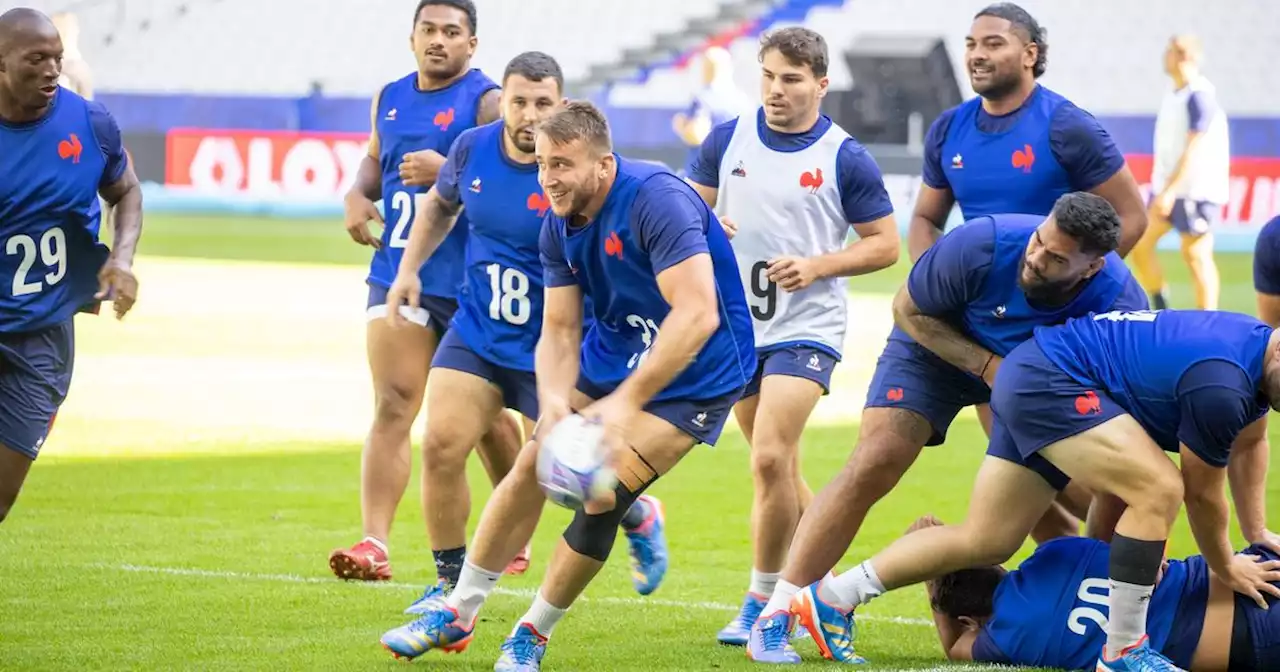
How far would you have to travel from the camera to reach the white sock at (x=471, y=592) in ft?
20.6

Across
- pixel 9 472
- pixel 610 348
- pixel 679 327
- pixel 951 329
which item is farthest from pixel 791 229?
pixel 9 472

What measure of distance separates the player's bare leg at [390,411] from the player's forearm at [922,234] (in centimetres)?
214

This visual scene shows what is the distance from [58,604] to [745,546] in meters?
3.22

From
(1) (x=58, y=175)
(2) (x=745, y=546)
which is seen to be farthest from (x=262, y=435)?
(1) (x=58, y=175)

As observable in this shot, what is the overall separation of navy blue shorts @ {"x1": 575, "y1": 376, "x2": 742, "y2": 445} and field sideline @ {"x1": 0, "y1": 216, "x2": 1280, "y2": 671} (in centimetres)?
82

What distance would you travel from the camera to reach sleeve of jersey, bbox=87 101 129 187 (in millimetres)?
7094

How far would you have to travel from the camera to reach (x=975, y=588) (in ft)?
21.3

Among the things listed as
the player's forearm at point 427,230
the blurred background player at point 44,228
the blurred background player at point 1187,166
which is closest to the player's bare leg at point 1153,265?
the blurred background player at point 1187,166

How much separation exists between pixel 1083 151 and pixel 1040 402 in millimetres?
1570

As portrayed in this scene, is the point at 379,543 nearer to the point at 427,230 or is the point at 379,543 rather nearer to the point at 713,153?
the point at 427,230

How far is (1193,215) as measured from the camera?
54.3ft

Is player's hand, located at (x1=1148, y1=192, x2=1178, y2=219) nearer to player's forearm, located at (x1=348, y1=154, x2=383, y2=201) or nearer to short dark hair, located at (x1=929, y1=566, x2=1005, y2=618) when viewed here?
player's forearm, located at (x1=348, y1=154, x2=383, y2=201)

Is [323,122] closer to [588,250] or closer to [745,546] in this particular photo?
[745,546]

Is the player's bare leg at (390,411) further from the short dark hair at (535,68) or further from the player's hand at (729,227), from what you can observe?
the player's hand at (729,227)
